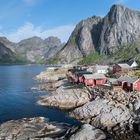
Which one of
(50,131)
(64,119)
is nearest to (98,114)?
(64,119)

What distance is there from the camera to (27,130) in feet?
173

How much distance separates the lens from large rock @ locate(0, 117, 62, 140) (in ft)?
164

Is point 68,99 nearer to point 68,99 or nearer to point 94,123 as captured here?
point 68,99

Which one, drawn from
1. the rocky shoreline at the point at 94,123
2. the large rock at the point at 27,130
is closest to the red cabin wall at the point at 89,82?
the rocky shoreline at the point at 94,123

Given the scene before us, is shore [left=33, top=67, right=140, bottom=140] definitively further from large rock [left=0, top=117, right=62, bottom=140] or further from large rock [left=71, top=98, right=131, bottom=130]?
large rock [left=0, top=117, right=62, bottom=140]

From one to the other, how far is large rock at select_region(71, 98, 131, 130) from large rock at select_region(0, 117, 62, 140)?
8.99 m

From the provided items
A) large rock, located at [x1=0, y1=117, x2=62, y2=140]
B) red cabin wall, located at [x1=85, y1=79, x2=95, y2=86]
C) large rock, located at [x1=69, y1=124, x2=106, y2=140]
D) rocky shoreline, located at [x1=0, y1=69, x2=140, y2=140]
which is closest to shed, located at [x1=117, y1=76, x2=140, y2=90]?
rocky shoreline, located at [x1=0, y1=69, x2=140, y2=140]

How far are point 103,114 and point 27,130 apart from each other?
17.0 m

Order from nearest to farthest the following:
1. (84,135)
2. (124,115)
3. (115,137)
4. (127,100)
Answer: (84,135), (115,137), (124,115), (127,100)

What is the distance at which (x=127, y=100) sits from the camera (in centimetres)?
6806

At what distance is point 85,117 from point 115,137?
524 inches

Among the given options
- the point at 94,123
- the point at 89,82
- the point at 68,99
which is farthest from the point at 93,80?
the point at 94,123

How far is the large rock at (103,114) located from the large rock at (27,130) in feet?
29.5

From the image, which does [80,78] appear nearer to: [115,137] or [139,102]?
[139,102]
